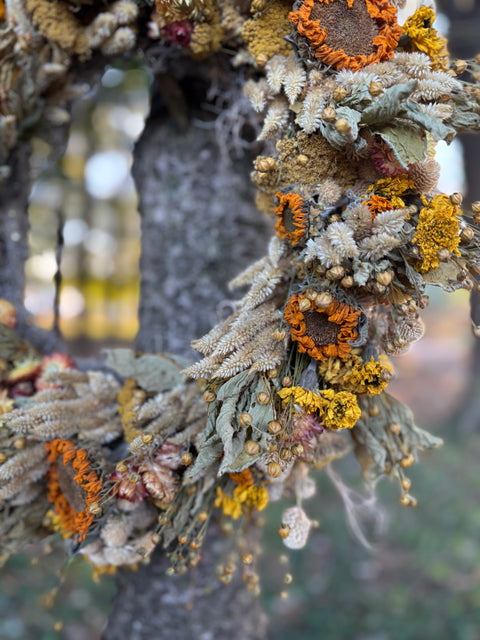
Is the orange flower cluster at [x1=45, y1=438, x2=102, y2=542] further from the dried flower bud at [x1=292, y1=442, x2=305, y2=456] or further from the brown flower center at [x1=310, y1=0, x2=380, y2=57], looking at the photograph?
the brown flower center at [x1=310, y1=0, x2=380, y2=57]

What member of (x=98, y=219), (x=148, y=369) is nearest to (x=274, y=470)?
(x=148, y=369)

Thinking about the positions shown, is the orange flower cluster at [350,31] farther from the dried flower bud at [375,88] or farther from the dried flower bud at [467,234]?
the dried flower bud at [467,234]

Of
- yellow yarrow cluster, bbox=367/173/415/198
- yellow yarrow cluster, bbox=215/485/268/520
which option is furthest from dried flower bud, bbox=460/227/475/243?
yellow yarrow cluster, bbox=215/485/268/520

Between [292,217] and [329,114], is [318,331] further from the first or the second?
[329,114]

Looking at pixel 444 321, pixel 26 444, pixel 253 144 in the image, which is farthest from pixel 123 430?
pixel 444 321

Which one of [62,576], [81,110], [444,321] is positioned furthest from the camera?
[444,321]

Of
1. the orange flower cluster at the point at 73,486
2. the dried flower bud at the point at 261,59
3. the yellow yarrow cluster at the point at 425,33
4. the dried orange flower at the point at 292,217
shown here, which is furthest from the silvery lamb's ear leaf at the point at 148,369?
the yellow yarrow cluster at the point at 425,33

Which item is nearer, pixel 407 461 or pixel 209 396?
pixel 209 396

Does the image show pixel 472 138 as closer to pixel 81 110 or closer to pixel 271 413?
pixel 81 110
